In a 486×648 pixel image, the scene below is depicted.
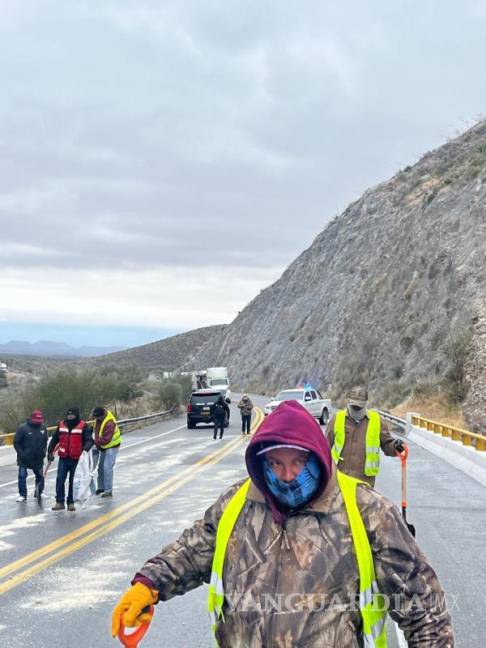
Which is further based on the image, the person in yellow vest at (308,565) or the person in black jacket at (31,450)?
the person in black jacket at (31,450)

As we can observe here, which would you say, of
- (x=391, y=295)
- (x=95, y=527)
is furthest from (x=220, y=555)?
(x=391, y=295)

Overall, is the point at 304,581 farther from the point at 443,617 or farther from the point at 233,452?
the point at 233,452

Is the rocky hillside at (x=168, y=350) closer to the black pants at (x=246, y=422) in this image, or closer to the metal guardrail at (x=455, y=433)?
the black pants at (x=246, y=422)

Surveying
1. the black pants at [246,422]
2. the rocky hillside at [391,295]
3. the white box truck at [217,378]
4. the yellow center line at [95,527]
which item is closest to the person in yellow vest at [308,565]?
the yellow center line at [95,527]

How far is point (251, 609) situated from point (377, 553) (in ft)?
1.60

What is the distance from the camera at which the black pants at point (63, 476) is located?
12695 mm

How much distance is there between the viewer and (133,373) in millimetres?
55812

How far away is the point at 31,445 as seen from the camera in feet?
45.0

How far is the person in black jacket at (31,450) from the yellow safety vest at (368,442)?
7.08 metres

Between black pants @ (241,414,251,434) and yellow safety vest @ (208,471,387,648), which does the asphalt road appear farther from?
black pants @ (241,414,251,434)

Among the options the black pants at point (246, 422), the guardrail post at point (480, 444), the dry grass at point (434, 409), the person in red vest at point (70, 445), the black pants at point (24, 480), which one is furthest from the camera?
the dry grass at point (434, 409)

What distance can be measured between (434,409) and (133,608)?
3280 centimetres

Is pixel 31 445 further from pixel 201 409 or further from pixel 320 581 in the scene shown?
pixel 201 409

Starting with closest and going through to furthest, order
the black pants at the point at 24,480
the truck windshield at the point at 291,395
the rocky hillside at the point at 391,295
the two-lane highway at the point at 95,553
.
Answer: the two-lane highway at the point at 95,553
the black pants at the point at 24,480
the truck windshield at the point at 291,395
the rocky hillside at the point at 391,295
